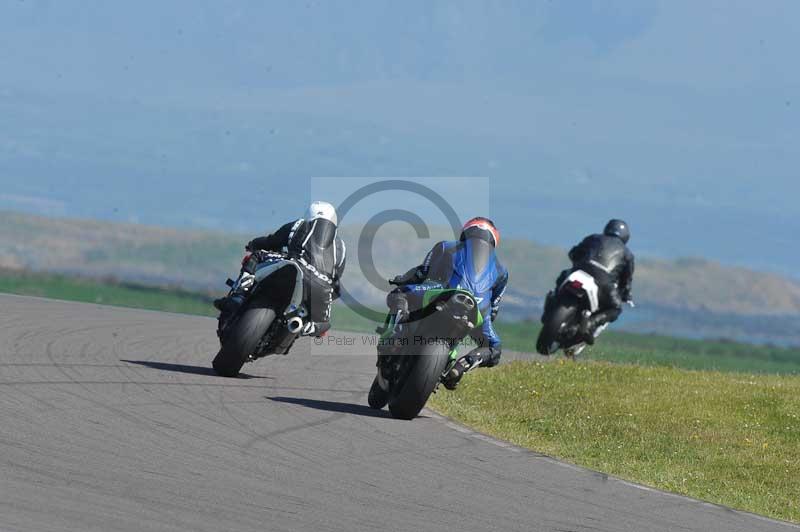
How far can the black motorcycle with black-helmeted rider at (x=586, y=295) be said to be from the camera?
834 inches

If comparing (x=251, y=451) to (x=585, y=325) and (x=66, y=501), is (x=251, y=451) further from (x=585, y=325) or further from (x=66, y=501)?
(x=585, y=325)

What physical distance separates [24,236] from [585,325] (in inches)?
3823

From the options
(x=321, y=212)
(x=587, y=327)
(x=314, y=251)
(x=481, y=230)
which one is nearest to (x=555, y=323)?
(x=587, y=327)

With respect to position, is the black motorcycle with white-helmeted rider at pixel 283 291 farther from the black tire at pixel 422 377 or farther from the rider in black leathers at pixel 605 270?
the rider in black leathers at pixel 605 270

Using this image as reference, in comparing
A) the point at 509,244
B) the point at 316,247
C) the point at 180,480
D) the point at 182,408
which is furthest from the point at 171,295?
the point at 509,244

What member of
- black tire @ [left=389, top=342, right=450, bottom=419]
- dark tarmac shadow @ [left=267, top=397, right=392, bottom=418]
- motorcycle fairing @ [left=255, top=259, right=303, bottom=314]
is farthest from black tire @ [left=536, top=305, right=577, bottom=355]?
black tire @ [left=389, top=342, right=450, bottom=419]

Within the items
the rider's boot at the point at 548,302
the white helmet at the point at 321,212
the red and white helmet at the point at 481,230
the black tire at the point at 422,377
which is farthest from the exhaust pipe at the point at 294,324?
the rider's boot at the point at 548,302

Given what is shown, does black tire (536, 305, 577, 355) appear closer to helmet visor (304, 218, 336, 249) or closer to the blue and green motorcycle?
helmet visor (304, 218, 336, 249)

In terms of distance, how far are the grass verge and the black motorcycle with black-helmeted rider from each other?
1532mm

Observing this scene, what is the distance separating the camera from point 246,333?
14711 millimetres

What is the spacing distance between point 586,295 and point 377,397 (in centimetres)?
761

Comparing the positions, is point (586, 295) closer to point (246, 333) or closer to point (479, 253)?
point (246, 333)

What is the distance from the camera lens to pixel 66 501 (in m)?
8.37

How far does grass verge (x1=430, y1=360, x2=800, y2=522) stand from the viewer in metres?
12.0
